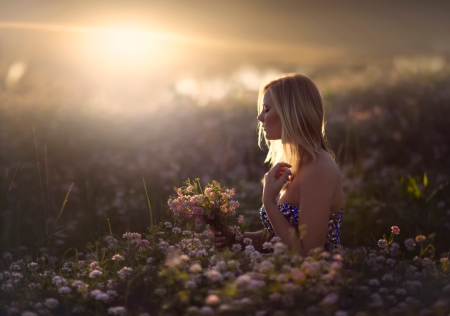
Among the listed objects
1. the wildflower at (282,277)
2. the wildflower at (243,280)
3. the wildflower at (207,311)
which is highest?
the wildflower at (243,280)

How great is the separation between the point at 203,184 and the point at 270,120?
4536mm

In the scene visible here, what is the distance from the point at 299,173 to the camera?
12.7 ft

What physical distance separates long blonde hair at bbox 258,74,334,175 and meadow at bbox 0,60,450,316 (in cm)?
65

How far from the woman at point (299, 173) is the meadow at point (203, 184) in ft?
0.67

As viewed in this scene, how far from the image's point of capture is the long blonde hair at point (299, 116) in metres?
3.86

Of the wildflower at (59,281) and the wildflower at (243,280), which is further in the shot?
the wildflower at (59,281)

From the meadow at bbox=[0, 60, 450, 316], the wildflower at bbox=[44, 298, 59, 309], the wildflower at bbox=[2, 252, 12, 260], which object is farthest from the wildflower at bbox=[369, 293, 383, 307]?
the wildflower at bbox=[2, 252, 12, 260]

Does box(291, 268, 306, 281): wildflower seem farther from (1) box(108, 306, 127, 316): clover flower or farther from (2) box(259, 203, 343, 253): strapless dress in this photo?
(2) box(259, 203, 343, 253): strapless dress

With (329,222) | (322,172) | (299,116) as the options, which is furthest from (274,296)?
(299,116)

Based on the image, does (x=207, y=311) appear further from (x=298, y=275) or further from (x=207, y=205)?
(x=207, y=205)

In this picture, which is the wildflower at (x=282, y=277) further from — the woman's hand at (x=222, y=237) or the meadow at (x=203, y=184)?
the woman's hand at (x=222, y=237)

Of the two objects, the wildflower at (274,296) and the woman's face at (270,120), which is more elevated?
the woman's face at (270,120)

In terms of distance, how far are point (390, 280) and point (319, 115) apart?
4.12 ft

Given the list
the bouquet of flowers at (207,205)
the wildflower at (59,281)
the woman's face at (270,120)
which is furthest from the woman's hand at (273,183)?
the wildflower at (59,281)
